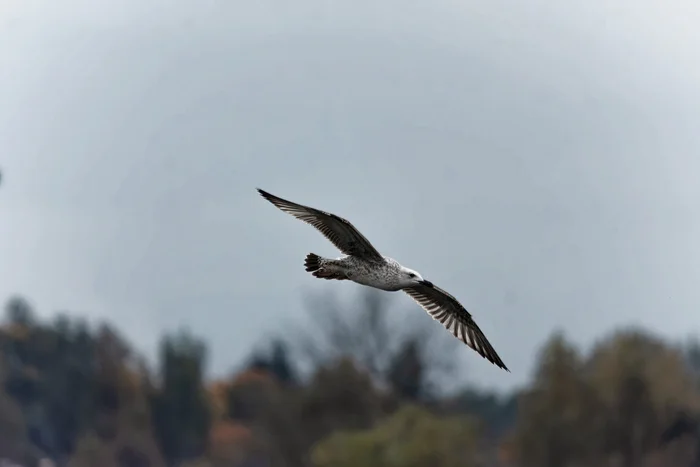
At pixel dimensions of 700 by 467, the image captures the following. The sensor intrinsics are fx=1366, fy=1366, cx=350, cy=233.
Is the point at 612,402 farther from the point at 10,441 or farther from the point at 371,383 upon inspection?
the point at 10,441

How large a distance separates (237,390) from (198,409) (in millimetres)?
981

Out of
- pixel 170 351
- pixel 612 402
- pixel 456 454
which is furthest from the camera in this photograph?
pixel 170 351

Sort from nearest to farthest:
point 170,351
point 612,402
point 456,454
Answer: point 456,454
point 612,402
point 170,351

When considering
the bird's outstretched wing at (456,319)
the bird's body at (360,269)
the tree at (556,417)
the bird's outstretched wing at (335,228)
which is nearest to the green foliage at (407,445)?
the tree at (556,417)

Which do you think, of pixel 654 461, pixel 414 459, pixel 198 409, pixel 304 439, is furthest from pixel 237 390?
pixel 654 461

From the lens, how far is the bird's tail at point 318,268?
1277 centimetres

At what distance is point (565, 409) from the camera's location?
95.7ft

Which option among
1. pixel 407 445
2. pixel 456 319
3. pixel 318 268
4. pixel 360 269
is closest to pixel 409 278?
pixel 360 269

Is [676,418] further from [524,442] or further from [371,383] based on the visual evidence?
[371,383]

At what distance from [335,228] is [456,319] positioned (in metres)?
2.65

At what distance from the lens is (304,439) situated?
28.9m

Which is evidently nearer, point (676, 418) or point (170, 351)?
point (676, 418)

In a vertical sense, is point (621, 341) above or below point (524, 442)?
above

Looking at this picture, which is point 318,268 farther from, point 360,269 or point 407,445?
point 407,445
